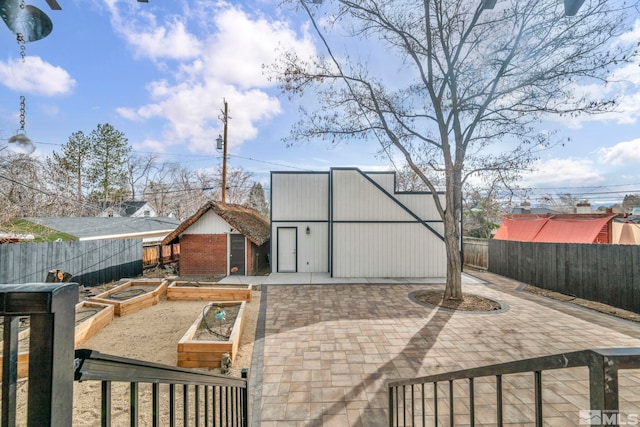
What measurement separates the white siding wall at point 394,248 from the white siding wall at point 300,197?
4.93 ft

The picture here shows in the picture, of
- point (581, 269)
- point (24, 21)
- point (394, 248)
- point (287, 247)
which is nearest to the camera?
point (24, 21)

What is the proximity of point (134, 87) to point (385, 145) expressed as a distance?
8.61m

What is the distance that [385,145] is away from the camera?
8.87 m

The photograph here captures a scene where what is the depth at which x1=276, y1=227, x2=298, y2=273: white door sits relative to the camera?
1194 centimetres

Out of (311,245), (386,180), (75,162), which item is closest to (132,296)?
(311,245)

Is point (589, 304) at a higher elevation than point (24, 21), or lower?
lower

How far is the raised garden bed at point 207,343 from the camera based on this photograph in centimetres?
449

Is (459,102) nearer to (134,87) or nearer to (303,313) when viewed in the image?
(303,313)

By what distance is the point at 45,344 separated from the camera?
58cm

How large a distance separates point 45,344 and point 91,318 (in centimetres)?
688

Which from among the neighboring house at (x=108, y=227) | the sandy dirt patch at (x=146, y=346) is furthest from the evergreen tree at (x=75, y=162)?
the sandy dirt patch at (x=146, y=346)

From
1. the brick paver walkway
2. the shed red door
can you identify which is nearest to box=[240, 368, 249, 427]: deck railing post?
the brick paver walkway

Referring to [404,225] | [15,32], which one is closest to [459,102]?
[404,225]

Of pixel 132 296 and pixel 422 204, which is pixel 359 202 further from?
pixel 132 296
